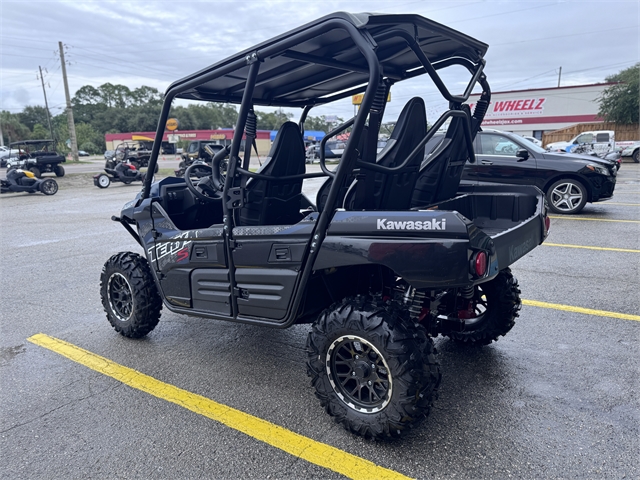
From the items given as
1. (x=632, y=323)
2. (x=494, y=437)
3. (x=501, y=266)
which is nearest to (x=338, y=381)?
(x=494, y=437)

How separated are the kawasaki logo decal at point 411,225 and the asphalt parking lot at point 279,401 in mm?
1130

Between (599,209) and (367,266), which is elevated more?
(367,266)

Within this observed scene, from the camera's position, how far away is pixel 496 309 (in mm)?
3430

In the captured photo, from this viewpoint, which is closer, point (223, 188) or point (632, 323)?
point (223, 188)

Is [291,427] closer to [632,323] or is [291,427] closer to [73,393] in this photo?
[73,393]

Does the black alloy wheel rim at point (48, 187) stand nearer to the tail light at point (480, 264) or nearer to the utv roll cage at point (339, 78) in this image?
the utv roll cage at point (339, 78)

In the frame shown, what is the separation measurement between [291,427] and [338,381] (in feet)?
1.24

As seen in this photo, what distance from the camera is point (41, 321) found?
443 cm

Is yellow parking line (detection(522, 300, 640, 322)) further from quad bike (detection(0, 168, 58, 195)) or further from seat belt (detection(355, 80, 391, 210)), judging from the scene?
quad bike (detection(0, 168, 58, 195))

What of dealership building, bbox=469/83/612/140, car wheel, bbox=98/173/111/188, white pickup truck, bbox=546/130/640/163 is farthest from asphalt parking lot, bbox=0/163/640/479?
dealership building, bbox=469/83/612/140

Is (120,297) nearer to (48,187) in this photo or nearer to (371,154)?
(371,154)

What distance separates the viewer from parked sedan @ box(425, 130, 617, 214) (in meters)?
8.71

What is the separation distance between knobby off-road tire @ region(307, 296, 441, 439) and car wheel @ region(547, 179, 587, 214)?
778 centimetres

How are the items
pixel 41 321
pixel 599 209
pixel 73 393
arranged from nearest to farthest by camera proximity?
pixel 73 393
pixel 41 321
pixel 599 209
